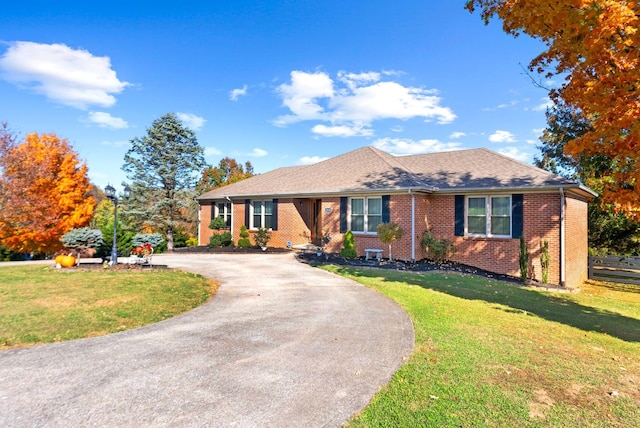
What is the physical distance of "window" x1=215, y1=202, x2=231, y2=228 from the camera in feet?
68.5

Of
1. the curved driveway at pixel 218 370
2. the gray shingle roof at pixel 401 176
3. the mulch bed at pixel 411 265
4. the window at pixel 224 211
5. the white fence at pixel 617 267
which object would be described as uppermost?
the gray shingle roof at pixel 401 176

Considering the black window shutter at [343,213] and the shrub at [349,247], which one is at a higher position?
the black window shutter at [343,213]

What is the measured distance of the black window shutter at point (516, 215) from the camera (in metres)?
12.8

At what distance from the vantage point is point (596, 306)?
948 centimetres

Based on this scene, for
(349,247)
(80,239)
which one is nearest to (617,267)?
(349,247)

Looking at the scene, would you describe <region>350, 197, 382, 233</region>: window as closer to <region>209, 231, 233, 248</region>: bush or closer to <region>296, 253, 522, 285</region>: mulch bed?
<region>296, 253, 522, 285</region>: mulch bed

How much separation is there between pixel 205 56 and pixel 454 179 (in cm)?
1479

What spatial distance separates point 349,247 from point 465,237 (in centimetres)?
489

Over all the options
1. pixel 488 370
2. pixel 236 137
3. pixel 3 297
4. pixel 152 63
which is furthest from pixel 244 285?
pixel 236 137

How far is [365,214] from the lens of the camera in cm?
1559

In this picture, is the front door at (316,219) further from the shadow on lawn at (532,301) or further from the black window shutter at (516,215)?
A: the black window shutter at (516,215)

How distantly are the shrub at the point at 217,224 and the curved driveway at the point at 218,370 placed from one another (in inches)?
554

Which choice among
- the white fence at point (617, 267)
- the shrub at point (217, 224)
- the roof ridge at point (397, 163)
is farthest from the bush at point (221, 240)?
the white fence at point (617, 267)

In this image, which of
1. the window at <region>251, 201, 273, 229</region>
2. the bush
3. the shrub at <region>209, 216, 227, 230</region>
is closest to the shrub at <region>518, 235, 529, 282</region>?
the window at <region>251, 201, 273, 229</region>
